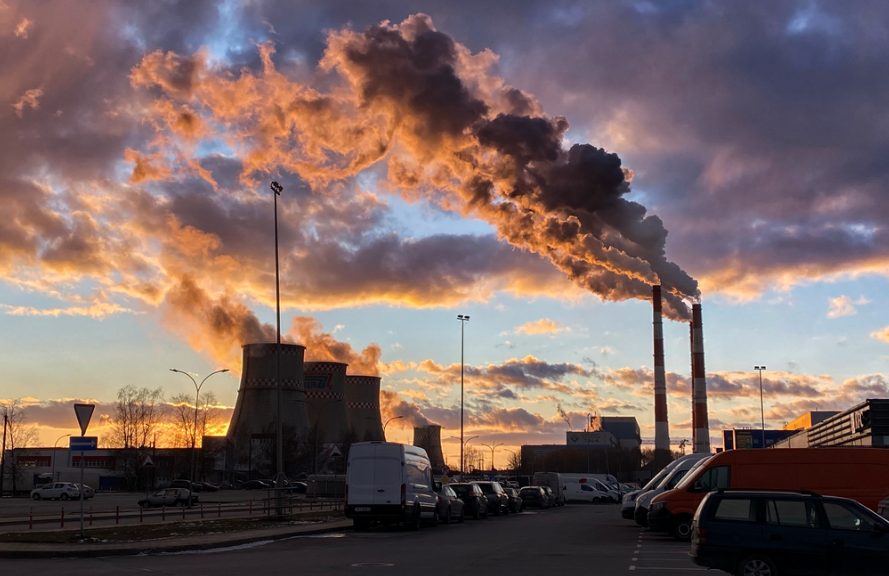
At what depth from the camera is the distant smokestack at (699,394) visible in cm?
8025

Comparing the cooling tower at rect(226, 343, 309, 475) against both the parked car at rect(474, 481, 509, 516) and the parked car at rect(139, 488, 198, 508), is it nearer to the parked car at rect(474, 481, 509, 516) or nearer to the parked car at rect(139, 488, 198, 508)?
the parked car at rect(139, 488, 198, 508)

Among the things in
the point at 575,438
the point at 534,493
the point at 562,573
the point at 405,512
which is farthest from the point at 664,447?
the point at 575,438

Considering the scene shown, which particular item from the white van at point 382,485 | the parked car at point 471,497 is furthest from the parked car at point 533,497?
the white van at point 382,485

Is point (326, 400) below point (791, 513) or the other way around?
the other way around

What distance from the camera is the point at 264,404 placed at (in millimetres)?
97938

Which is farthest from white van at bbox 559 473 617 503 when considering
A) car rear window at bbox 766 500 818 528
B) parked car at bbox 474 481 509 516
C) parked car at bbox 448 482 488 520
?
car rear window at bbox 766 500 818 528

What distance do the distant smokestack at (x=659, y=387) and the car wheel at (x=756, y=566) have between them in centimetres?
6571

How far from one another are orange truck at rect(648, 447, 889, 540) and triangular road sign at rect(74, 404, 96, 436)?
14.9m

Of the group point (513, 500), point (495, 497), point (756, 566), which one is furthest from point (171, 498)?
point (756, 566)

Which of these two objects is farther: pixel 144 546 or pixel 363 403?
pixel 363 403

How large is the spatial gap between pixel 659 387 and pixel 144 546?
69.4 meters

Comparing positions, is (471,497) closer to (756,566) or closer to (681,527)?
(681,527)

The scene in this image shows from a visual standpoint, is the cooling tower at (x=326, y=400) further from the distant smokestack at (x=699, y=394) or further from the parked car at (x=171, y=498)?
the parked car at (x=171, y=498)

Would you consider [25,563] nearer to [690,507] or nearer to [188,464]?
[690,507]
